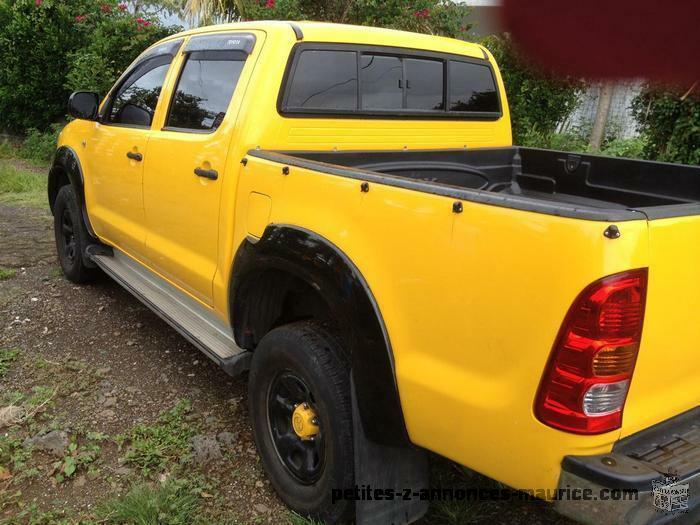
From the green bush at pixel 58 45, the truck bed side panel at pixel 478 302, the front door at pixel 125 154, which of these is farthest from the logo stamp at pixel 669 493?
the green bush at pixel 58 45

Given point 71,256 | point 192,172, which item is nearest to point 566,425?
point 192,172

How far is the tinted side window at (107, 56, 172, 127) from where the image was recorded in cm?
372

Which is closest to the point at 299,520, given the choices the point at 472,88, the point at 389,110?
the point at 389,110

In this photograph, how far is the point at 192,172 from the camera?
3.06 m

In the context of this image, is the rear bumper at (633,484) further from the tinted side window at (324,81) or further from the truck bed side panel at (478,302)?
the tinted side window at (324,81)

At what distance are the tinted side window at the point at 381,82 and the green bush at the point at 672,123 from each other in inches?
135

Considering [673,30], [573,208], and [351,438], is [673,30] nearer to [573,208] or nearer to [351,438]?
[573,208]

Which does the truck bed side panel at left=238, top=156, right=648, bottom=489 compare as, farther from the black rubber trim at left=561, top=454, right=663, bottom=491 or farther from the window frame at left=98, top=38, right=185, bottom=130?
the window frame at left=98, top=38, right=185, bottom=130

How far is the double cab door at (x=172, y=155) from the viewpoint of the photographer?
9.85 feet

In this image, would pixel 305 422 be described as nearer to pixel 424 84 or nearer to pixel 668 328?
pixel 668 328

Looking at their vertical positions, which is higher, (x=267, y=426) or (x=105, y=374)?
(x=267, y=426)

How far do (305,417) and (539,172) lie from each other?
6.97ft

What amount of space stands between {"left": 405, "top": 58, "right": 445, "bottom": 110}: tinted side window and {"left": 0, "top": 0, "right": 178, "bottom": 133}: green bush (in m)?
7.84

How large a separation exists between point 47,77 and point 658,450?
461 inches
